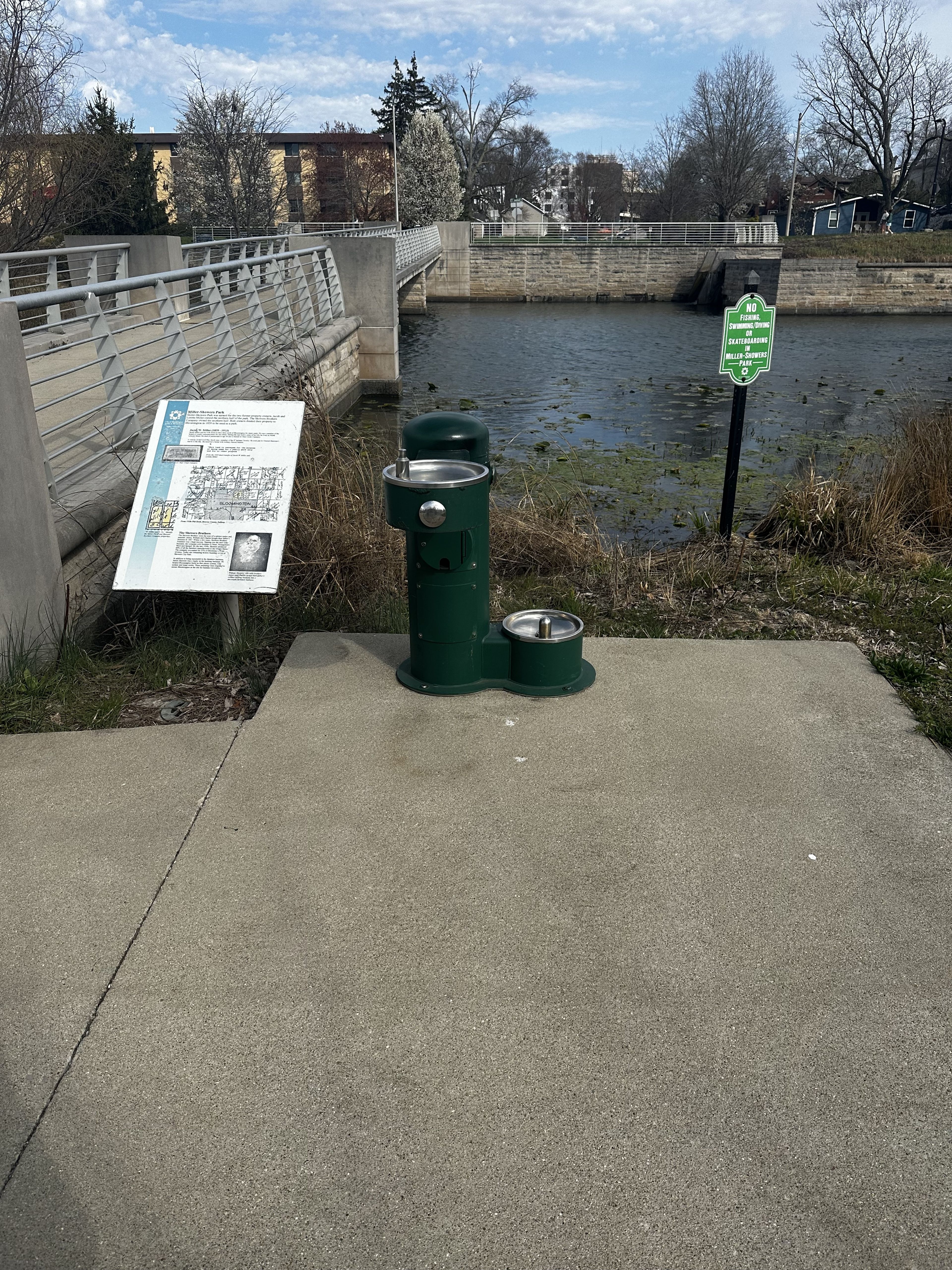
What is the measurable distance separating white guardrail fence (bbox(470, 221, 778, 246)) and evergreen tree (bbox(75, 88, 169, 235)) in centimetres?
1420

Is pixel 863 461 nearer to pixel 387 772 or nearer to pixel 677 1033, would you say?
pixel 387 772

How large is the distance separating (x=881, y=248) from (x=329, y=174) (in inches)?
1822

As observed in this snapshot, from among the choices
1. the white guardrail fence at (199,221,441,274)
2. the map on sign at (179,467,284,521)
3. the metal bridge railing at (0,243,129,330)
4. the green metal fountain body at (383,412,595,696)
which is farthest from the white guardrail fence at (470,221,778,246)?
the green metal fountain body at (383,412,595,696)

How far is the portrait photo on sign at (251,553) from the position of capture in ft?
13.9

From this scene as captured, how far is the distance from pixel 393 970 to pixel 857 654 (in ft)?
10.6

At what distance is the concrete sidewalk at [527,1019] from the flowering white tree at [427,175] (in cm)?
6468

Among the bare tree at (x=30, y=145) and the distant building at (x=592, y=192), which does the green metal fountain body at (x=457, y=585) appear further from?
the distant building at (x=592, y=192)

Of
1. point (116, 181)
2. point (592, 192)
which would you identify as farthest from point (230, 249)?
point (592, 192)

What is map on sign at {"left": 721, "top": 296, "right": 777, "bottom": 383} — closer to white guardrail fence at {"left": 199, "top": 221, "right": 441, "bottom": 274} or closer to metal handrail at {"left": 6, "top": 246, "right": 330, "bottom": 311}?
metal handrail at {"left": 6, "top": 246, "right": 330, "bottom": 311}

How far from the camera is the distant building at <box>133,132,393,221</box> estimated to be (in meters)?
68.4

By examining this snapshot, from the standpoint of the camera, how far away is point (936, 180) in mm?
68062

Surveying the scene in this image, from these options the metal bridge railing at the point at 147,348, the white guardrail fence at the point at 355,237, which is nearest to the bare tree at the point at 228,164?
the white guardrail fence at the point at 355,237

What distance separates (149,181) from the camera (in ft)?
131

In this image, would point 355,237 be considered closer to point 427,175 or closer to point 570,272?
point 570,272
